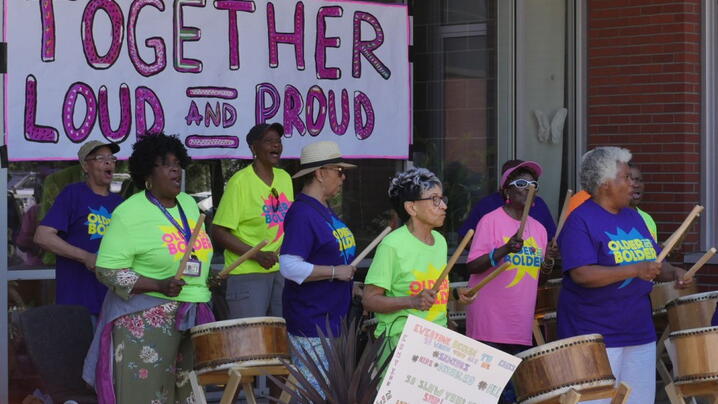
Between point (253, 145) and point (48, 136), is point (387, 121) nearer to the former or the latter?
point (253, 145)

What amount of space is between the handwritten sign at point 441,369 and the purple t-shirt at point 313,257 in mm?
1181

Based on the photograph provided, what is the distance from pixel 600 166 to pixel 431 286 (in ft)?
3.10

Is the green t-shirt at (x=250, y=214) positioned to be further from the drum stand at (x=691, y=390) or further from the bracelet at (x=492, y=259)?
the drum stand at (x=691, y=390)

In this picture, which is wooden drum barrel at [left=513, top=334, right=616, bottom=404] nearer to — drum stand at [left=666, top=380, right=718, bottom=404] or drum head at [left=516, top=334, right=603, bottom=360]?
drum head at [left=516, top=334, right=603, bottom=360]

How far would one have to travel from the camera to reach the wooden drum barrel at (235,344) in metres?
4.96

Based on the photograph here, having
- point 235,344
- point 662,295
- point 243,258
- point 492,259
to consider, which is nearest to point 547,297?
point 662,295

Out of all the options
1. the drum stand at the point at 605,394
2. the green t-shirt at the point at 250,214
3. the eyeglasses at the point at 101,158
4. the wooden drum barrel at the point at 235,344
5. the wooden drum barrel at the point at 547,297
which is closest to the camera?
the drum stand at the point at 605,394

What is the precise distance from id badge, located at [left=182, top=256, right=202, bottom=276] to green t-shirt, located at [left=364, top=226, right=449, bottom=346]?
0.72 m

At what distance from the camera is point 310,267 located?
5230 millimetres

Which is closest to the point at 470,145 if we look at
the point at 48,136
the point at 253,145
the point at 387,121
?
the point at 387,121

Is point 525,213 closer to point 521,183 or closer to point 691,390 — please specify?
point 521,183

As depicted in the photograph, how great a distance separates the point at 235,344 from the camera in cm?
497

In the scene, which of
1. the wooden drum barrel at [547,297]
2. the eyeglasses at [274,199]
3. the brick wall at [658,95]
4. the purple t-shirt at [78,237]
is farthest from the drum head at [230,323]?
the brick wall at [658,95]

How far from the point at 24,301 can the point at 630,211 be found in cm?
338
